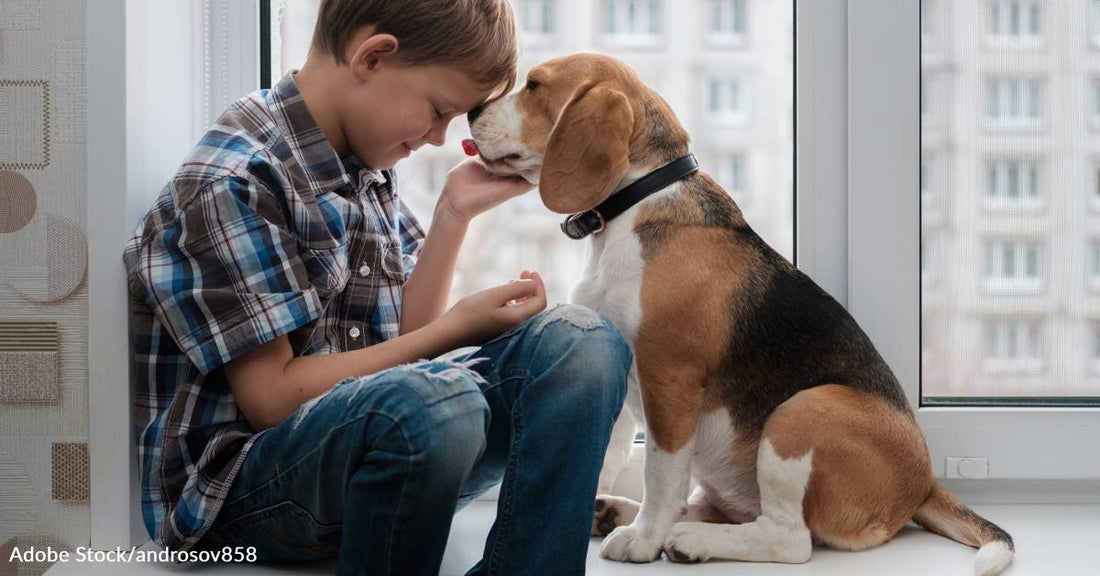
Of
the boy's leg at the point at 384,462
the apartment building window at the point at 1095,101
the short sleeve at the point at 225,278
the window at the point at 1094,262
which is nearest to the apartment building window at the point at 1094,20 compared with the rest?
the apartment building window at the point at 1095,101

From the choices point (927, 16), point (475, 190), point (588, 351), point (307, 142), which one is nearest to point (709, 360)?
point (588, 351)

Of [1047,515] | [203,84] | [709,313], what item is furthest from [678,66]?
[1047,515]

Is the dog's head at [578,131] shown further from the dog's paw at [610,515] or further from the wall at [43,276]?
the wall at [43,276]

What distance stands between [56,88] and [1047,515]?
1.88 metres

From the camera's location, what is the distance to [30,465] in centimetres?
153

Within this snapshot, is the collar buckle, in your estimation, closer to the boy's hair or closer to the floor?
the boy's hair

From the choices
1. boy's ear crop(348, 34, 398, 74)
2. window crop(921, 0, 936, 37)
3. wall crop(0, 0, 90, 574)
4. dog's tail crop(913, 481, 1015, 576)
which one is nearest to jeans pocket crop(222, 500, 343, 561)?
wall crop(0, 0, 90, 574)

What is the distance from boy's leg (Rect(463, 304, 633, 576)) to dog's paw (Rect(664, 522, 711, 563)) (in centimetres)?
20

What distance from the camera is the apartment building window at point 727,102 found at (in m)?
1.94

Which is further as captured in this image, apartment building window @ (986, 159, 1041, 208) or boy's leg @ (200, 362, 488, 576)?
apartment building window @ (986, 159, 1041, 208)

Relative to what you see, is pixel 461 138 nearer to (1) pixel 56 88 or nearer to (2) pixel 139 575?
(1) pixel 56 88

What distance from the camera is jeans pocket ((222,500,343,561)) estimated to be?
1359 mm

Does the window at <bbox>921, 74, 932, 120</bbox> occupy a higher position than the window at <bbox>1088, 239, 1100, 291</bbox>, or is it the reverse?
the window at <bbox>921, 74, 932, 120</bbox>

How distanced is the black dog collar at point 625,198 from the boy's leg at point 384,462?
1.34 ft
